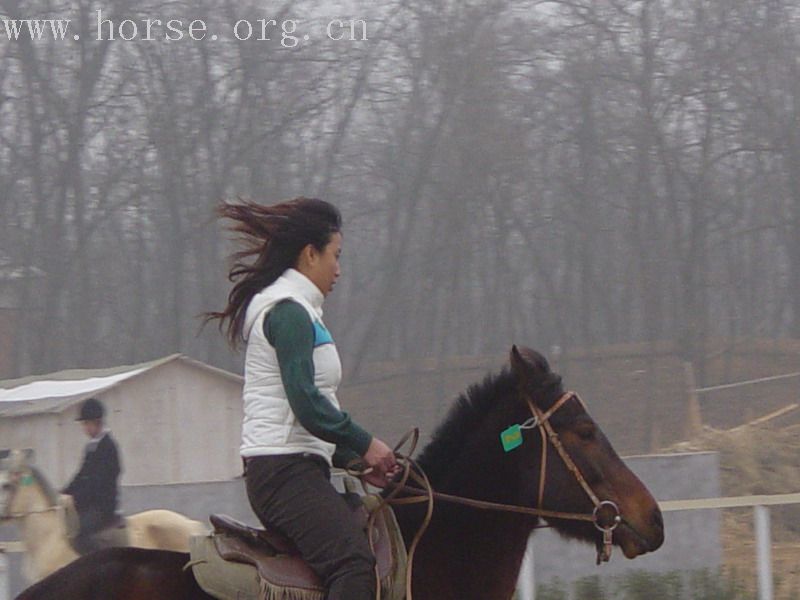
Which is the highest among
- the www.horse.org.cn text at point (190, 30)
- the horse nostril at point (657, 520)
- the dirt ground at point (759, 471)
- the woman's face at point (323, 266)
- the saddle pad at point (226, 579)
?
the www.horse.org.cn text at point (190, 30)

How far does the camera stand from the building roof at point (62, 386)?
13.1 metres

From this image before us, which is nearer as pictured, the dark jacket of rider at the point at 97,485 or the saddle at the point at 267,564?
the saddle at the point at 267,564

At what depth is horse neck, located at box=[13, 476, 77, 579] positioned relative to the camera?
31.8 feet

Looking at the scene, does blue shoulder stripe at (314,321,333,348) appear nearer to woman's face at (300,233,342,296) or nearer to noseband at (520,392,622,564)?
woman's face at (300,233,342,296)

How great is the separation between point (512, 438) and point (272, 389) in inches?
30.4

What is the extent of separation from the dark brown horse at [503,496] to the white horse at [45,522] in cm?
513

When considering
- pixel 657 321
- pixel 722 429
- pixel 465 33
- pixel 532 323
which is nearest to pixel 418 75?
pixel 465 33

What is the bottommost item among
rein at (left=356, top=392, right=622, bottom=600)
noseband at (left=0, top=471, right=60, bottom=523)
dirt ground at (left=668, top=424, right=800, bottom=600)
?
dirt ground at (left=668, top=424, right=800, bottom=600)

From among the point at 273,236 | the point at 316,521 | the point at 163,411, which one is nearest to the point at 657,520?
the point at 316,521

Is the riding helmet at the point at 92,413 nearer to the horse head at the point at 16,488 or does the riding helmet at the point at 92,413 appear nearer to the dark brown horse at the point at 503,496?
the horse head at the point at 16,488

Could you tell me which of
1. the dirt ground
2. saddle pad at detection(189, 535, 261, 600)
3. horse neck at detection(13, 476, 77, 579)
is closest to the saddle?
saddle pad at detection(189, 535, 261, 600)

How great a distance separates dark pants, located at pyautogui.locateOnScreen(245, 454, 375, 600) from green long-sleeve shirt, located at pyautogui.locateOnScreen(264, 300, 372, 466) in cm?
14

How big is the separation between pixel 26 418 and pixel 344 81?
237 inches

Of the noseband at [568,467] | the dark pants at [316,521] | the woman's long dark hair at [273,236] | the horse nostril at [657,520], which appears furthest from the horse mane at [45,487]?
the horse nostril at [657,520]
